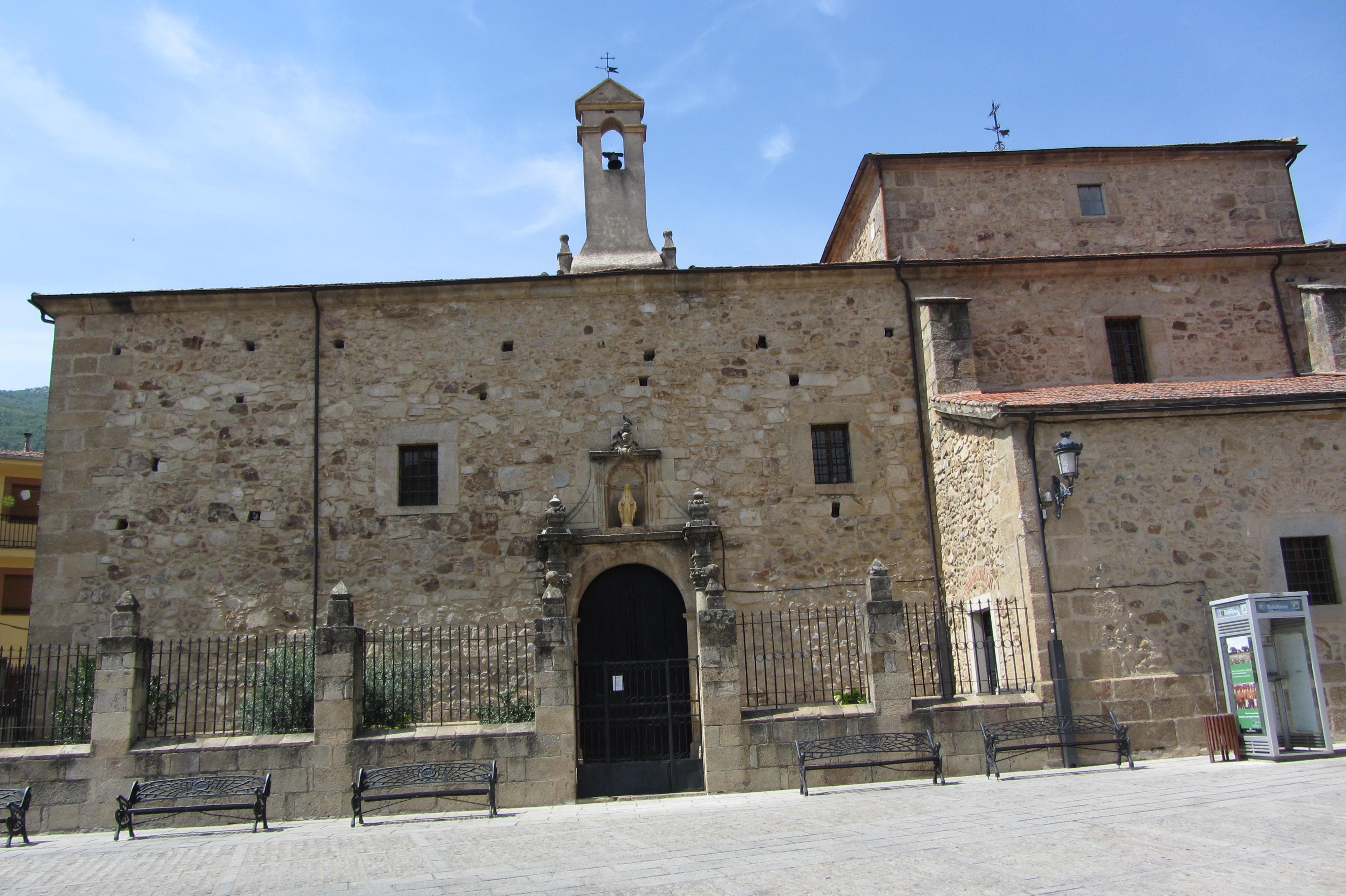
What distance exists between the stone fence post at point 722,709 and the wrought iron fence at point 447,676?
2194 mm

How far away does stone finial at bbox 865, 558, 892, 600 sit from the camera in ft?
33.8

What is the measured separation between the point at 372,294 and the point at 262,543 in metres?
3.88

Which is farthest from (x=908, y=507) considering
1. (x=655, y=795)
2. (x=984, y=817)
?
(x=984, y=817)

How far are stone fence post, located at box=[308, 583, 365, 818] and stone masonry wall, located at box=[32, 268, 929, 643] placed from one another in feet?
10.2

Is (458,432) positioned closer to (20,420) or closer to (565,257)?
(565,257)

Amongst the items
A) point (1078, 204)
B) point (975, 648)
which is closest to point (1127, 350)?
point (1078, 204)

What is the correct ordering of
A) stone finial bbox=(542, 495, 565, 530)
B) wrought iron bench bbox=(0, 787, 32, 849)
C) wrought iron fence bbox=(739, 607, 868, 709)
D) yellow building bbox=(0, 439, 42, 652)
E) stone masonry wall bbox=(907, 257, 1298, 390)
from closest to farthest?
wrought iron bench bbox=(0, 787, 32, 849) < wrought iron fence bbox=(739, 607, 868, 709) < stone finial bbox=(542, 495, 565, 530) < stone masonry wall bbox=(907, 257, 1298, 390) < yellow building bbox=(0, 439, 42, 652)

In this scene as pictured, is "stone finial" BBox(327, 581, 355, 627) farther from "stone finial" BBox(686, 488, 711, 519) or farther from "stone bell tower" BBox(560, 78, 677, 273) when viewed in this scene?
"stone bell tower" BBox(560, 78, 677, 273)

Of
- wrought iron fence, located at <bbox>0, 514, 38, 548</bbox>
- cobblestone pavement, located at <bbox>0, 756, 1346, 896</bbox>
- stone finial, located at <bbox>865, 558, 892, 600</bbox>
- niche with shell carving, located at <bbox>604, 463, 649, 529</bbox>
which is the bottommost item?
cobblestone pavement, located at <bbox>0, 756, 1346, 896</bbox>

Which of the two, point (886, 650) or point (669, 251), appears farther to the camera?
point (669, 251)

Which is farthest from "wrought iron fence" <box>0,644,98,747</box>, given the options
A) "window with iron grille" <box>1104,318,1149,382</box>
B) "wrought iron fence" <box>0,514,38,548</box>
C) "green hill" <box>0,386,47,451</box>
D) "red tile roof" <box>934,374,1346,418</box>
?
"green hill" <box>0,386,47,451</box>

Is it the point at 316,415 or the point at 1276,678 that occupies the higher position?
the point at 316,415

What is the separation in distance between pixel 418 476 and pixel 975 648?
7.85m

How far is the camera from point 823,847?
677 cm
